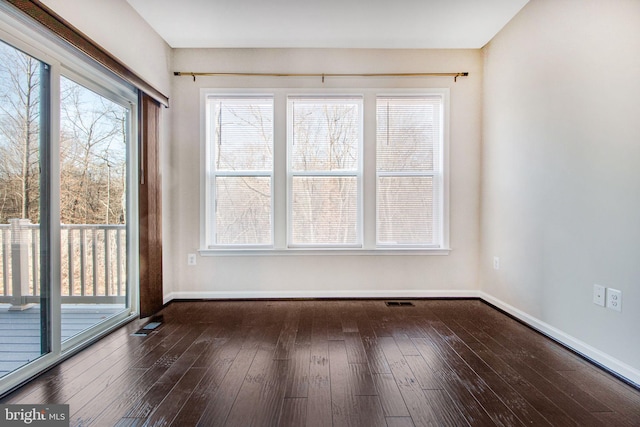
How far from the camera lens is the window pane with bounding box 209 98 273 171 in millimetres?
3246

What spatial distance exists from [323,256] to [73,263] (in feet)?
6.93

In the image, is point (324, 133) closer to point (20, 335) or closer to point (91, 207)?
point (91, 207)

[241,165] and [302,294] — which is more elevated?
[241,165]

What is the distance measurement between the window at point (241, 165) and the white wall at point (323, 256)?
16 cm

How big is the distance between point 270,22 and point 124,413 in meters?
3.02

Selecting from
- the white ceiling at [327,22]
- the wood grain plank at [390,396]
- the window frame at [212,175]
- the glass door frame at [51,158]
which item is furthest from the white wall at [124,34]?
the wood grain plank at [390,396]

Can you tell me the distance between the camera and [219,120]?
3.26 meters

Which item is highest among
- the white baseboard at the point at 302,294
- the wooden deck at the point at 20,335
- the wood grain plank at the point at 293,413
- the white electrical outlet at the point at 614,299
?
the white electrical outlet at the point at 614,299

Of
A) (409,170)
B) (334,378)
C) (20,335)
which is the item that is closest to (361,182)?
(409,170)

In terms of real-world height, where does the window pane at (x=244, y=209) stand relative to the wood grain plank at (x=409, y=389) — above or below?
above

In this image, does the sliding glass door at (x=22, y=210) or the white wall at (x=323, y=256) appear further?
the white wall at (x=323, y=256)

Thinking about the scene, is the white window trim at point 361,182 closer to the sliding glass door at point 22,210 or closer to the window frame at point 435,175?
the window frame at point 435,175

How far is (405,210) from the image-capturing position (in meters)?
3.28

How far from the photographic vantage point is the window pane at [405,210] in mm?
3271
